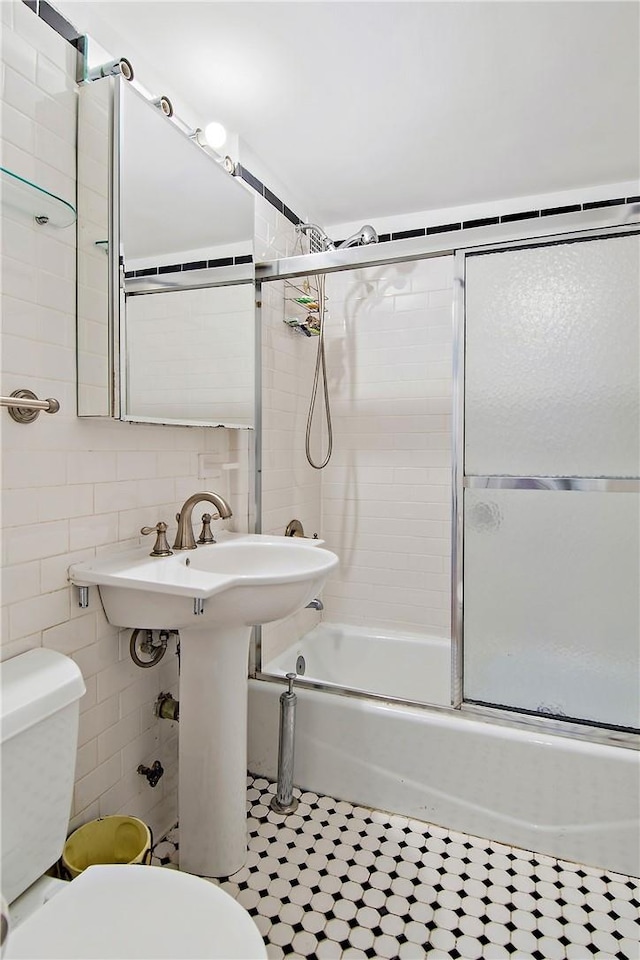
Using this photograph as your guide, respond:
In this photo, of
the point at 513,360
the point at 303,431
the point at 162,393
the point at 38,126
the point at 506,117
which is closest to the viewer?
the point at 38,126

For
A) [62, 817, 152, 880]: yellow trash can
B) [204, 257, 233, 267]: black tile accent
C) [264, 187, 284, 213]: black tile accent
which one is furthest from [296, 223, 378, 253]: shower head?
[62, 817, 152, 880]: yellow trash can

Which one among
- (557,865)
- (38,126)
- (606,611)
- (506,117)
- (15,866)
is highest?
(506,117)

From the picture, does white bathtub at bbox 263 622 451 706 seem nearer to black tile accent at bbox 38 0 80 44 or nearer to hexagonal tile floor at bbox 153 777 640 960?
hexagonal tile floor at bbox 153 777 640 960

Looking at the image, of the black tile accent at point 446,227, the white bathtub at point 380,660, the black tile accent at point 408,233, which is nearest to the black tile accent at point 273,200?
the black tile accent at point 408,233

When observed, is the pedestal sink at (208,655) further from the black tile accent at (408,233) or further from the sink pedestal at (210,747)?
the black tile accent at (408,233)

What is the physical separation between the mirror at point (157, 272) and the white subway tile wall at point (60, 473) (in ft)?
0.17

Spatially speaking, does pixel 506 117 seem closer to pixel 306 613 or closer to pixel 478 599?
pixel 478 599

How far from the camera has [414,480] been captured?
2824 mm

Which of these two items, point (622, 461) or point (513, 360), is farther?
point (513, 360)

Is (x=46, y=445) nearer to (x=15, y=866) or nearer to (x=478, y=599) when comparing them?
(x=15, y=866)

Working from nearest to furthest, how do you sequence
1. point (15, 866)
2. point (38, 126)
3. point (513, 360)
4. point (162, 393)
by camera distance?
point (15, 866) → point (38, 126) → point (162, 393) → point (513, 360)

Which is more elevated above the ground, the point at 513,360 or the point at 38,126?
the point at 38,126

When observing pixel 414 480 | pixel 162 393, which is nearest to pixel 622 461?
pixel 414 480

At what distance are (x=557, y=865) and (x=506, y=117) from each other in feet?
8.22
